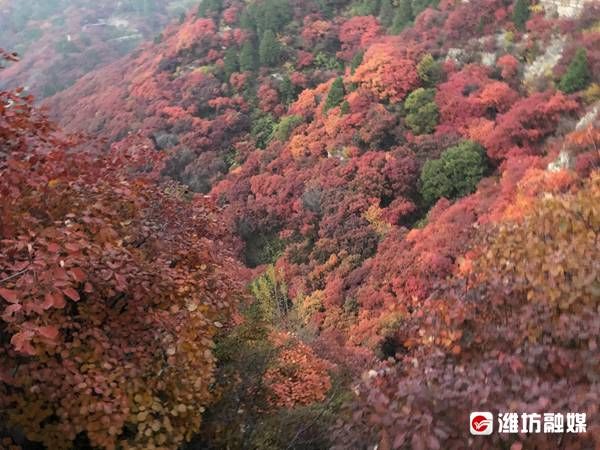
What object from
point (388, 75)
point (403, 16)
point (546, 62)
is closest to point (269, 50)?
point (403, 16)

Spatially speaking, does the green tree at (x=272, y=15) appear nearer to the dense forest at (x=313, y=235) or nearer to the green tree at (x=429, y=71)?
the dense forest at (x=313, y=235)

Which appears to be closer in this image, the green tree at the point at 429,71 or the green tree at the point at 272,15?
the green tree at the point at 429,71

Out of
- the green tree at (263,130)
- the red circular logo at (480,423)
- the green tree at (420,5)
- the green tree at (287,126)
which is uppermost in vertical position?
the red circular logo at (480,423)

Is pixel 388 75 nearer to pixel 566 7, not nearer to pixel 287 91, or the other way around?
pixel 566 7

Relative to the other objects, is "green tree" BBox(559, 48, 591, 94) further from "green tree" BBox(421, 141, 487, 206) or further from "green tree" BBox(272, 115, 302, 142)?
"green tree" BBox(272, 115, 302, 142)

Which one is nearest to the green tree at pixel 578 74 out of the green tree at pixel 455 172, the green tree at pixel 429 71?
the green tree at pixel 455 172
